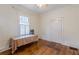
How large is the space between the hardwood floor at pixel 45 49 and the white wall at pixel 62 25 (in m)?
0.07

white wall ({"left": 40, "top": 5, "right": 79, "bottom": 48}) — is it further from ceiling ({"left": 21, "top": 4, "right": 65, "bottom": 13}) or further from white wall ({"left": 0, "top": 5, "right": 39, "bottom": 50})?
white wall ({"left": 0, "top": 5, "right": 39, "bottom": 50})

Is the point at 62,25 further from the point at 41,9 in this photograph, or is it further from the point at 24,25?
the point at 24,25

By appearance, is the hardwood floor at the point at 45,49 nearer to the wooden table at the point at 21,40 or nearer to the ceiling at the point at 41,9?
the wooden table at the point at 21,40

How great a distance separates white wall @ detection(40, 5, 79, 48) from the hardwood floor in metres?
0.07

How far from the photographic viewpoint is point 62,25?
3.85 feet

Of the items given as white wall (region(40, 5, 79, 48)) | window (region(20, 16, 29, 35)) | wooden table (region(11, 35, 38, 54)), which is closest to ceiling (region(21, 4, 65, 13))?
white wall (region(40, 5, 79, 48))

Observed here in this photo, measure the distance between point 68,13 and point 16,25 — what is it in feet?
2.60

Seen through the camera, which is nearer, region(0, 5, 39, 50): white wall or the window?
region(0, 5, 39, 50): white wall

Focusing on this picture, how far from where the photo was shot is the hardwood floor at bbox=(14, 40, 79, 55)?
1.09 meters

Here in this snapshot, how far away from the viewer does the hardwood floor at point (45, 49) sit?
3.59 ft

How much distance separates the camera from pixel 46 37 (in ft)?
4.17

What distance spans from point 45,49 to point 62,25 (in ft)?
1.47
